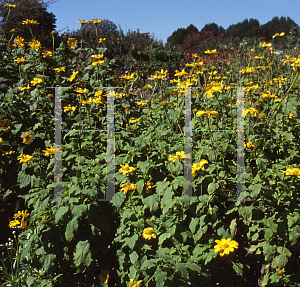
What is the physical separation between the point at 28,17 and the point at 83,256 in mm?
5282

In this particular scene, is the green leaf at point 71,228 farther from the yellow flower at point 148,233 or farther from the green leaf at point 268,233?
the green leaf at point 268,233

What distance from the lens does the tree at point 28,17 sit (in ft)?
17.5

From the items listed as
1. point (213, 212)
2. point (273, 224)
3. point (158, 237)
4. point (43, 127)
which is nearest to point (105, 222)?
point (158, 237)

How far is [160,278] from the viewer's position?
1.34 meters

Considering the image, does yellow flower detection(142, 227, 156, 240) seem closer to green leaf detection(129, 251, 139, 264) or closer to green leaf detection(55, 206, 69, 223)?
green leaf detection(129, 251, 139, 264)

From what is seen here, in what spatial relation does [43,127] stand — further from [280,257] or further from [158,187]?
[280,257]

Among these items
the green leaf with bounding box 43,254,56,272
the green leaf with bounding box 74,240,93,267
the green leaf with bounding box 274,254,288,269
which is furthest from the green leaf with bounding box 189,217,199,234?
the green leaf with bounding box 43,254,56,272

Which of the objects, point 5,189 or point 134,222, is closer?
point 134,222

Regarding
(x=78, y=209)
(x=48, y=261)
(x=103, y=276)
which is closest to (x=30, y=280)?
(x=48, y=261)

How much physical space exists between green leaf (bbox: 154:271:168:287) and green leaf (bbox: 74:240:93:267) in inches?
18.6

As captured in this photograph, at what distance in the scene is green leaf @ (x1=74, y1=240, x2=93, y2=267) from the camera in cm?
163

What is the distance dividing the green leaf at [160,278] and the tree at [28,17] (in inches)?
200

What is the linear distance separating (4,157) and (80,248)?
1345 millimetres

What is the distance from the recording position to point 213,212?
1.57m
